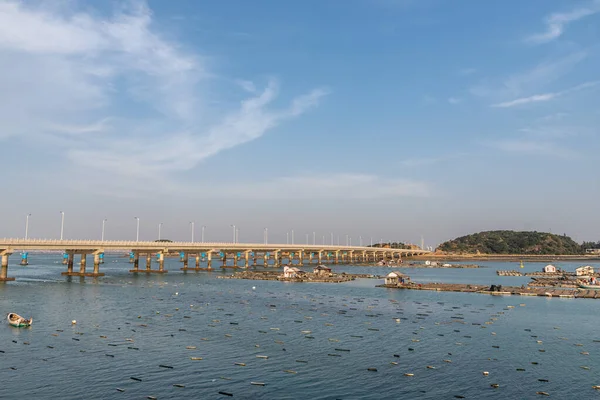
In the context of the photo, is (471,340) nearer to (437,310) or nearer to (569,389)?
(569,389)

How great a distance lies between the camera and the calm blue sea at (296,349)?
37781 millimetres

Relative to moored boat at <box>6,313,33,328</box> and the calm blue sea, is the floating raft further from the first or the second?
moored boat at <box>6,313,33,328</box>

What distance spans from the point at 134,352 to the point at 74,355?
224 inches

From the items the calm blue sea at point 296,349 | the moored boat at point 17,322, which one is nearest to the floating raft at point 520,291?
the calm blue sea at point 296,349

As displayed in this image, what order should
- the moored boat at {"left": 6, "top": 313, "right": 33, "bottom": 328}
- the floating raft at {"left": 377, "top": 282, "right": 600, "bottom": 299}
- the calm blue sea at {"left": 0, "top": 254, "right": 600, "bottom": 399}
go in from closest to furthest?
the calm blue sea at {"left": 0, "top": 254, "right": 600, "bottom": 399} < the moored boat at {"left": 6, "top": 313, "right": 33, "bottom": 328} < the floating raft at {"left": 377, "top": 282, "right": 600, "bottom": 299}

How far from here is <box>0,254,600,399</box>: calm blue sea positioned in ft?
124

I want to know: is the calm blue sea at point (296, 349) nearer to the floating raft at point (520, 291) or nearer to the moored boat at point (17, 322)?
the moored boat at point (17, 322)

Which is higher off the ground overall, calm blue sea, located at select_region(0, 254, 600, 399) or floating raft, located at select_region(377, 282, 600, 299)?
floating raft, located at select_region(377, 282, 600, 299)

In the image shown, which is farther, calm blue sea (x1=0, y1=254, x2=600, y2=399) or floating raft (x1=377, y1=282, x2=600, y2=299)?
floating raft (x1=377, y1=282, x2=600, y2=299)

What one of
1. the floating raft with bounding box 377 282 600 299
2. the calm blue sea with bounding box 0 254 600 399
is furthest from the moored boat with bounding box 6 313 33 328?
the floating raft with bounding box 377 282 600 299

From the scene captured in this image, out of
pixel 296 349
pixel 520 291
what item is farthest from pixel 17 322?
pixel 520 291

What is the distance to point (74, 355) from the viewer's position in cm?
4666

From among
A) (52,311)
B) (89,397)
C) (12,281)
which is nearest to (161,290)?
(52,311)

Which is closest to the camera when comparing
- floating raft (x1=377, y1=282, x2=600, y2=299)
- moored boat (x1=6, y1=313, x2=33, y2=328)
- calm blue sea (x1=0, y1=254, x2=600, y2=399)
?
calm blue sea (x1=0, y1=254, x2=600, y2=399)
